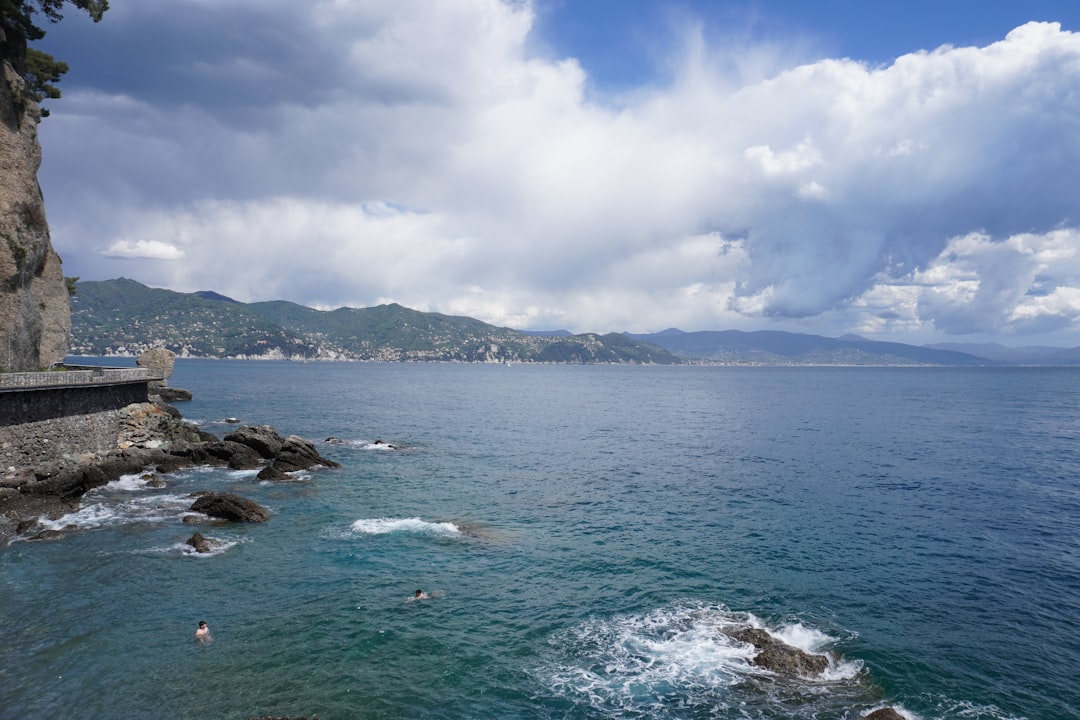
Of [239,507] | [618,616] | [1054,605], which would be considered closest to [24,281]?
[239,507]

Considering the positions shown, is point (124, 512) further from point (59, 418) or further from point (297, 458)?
point (297, 458)

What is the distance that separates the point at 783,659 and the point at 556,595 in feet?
Result: 34.6

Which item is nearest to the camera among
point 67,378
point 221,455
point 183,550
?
point 183,550

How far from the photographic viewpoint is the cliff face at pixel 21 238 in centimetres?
4662

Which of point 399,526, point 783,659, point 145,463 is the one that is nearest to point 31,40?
point 145,463

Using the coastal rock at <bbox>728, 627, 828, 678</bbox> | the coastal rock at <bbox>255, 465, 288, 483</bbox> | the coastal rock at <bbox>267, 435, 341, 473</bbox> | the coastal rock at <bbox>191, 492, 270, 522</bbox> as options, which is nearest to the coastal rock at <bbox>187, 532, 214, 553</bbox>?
the coastal rock at <bbox>191, 492, 270, 522</bbox>

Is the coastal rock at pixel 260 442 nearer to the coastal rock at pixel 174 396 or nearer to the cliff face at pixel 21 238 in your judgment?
the cliff face at pixel 21 238

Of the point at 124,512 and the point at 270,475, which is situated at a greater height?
the point at 270,475

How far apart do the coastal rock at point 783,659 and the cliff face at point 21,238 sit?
186ft

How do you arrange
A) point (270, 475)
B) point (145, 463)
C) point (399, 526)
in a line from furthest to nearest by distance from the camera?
point (145, 463) < point (270, 475) < point (399, 526)

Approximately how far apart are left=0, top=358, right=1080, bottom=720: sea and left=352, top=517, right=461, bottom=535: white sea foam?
22cm

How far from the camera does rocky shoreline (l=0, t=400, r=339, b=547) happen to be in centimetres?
3741

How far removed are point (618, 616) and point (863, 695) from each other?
9800 millimetres

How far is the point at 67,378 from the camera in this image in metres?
46.4
